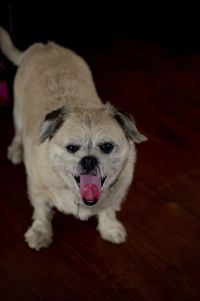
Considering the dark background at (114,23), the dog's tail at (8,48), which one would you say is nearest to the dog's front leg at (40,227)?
the dog's tail at (8,48)

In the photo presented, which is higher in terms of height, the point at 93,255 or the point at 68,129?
the point at 68,129

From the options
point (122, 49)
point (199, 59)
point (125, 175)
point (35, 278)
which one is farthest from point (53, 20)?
point (35, 278)

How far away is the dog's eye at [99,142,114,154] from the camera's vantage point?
4.50 feet

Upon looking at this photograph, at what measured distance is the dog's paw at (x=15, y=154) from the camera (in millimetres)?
2107

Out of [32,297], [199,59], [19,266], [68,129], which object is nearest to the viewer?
[68,129]

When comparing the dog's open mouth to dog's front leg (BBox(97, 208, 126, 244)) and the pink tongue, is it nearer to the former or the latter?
the pink tongue

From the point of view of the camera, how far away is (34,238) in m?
1.72

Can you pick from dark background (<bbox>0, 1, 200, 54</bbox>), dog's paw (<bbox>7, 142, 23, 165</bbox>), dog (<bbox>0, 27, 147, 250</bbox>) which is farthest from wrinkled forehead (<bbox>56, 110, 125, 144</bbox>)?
dark background (<bbox>0, 1, 200, 54</bbox>)

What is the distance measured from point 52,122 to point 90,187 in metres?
0.24

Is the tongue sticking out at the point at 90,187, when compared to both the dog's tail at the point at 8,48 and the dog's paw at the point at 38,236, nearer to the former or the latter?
the dog's paw at the point at 38,236

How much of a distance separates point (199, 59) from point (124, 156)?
195 centimetres

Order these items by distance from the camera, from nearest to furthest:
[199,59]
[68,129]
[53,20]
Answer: [68,129], [53,20], [199,59]

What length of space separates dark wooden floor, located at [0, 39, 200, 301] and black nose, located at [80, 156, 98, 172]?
1.63 feet

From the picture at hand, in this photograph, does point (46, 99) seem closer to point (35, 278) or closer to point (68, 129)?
point (68, 129)
